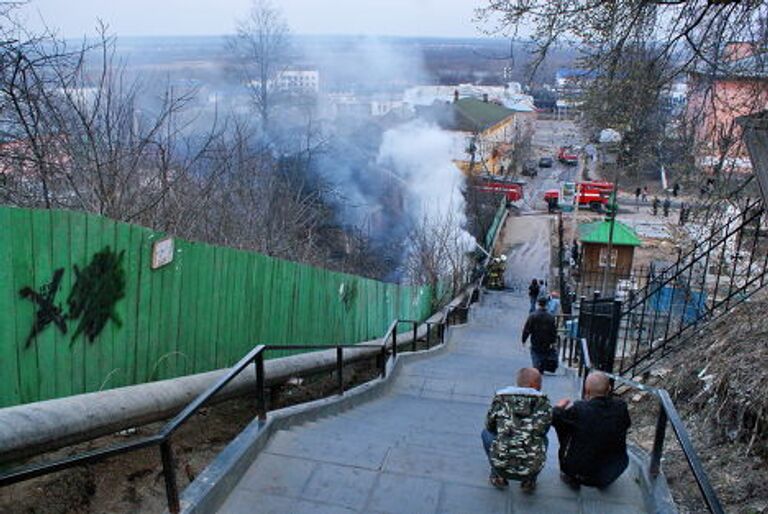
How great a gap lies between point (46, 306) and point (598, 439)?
11.2 feet

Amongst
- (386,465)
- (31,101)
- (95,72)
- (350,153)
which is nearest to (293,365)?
(386,465)

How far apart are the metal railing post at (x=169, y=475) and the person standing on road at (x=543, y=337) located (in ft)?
21.1

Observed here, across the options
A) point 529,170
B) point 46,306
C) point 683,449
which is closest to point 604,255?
point 683,449

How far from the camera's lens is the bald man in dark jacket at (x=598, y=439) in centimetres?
394

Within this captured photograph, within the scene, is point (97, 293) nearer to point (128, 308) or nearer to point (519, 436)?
point (128, 308)

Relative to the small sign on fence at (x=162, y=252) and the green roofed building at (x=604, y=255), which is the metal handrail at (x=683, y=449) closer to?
the small sign on fence at (x=162, y=252)

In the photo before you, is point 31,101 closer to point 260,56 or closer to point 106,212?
point 106,212

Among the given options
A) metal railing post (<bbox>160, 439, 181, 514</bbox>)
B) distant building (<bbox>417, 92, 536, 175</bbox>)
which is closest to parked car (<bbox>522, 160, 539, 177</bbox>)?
distant building (<bbox>417, 92, 536, 175</bbox>)

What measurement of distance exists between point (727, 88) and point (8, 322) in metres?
6.95

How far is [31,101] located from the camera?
6438 mm

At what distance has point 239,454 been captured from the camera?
12.3ft

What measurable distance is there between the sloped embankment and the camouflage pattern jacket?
1.12 metres

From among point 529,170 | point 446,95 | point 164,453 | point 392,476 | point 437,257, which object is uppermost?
point 446,95

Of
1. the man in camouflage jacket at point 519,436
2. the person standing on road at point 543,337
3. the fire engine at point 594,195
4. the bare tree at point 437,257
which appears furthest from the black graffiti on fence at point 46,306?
the fire engine at point 594,195
